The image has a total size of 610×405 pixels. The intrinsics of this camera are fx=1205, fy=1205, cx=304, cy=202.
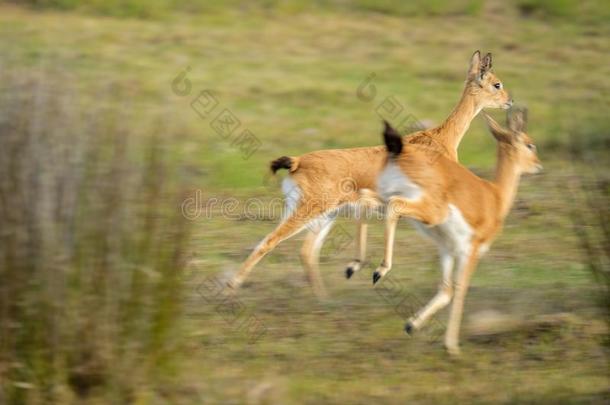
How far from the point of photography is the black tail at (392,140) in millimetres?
7242

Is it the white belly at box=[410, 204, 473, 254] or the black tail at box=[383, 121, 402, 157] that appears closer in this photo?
the black tail at box=[383, 121, 402, 157]

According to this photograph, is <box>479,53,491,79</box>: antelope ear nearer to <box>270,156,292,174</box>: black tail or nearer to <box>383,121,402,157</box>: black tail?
<box>270,156,292,174</box>: black tail

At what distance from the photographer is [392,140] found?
24.0ft

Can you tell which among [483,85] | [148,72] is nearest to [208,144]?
[148,72]

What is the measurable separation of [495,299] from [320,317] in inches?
49.6

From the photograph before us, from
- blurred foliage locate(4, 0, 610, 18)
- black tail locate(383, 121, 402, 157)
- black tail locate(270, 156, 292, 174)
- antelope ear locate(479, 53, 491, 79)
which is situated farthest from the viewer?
blurred foliage locate(4, 0, 610, 18)

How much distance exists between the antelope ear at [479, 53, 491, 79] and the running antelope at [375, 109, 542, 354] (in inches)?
84.5

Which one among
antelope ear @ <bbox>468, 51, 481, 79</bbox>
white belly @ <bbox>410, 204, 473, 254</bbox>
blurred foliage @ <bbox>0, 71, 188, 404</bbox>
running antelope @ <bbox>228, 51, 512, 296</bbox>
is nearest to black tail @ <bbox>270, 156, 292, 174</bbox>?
running antelope @ <bbox>228, 51, 512, 296</bbox>

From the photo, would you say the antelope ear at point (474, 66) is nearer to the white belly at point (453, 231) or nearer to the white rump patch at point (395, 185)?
the white rump patch at point (395, 185)

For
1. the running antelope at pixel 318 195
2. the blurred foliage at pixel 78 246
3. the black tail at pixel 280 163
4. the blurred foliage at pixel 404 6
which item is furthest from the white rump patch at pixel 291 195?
the blurred foliage at pixel 404 6

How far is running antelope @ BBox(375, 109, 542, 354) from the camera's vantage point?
7.25 m

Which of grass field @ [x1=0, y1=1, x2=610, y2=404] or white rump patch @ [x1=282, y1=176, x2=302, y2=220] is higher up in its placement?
white rump patch @ [x1=282, y1=176, x2=302, y2=220]

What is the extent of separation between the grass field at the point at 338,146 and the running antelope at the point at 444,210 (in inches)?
10.6

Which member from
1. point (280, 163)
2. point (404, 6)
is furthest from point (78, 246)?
point (404, 6)
